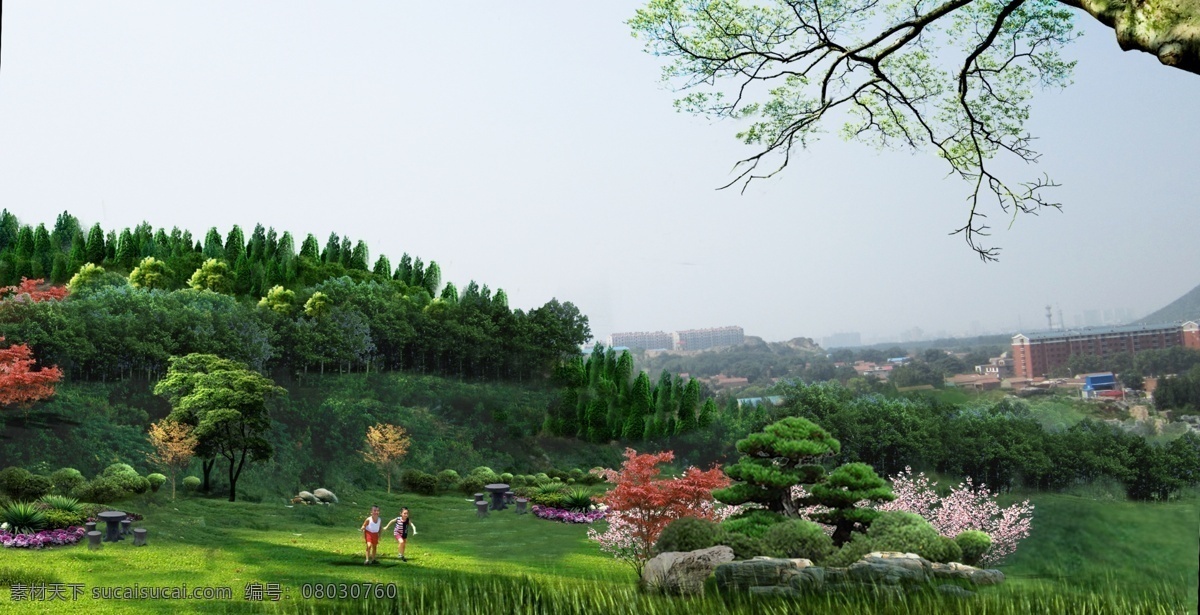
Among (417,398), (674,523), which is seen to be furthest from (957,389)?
(417,398)

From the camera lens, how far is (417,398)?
8141 millimetres

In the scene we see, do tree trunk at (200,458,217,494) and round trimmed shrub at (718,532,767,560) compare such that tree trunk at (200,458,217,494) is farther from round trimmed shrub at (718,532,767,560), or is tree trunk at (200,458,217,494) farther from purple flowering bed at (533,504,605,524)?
round trimmed shrub at (718,532,767,560)

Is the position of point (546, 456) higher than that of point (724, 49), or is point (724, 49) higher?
point (724, 49)

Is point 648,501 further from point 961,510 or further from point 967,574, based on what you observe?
point 961,510

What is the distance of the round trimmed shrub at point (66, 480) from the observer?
277 inches

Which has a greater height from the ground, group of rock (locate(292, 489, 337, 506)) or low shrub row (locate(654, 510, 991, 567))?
group of rock (locate(292, 489, 337, 506))

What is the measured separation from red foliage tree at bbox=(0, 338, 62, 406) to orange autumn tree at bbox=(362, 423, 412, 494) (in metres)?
2.63

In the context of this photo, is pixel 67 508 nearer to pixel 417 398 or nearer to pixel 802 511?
pixel 417 398

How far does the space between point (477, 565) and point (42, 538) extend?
10.2 ft

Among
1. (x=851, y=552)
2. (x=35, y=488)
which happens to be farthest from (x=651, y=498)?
(x=35, y=488)

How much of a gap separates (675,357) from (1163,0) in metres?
5.51

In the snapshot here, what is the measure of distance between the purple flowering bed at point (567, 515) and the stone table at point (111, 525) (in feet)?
10.3

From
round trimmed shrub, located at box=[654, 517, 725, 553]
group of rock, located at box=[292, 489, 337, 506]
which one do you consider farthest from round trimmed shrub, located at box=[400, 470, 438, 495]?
round trimmed shrub, located at box=[654, 517, 725, 553]

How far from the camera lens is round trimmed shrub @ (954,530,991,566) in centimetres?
640
